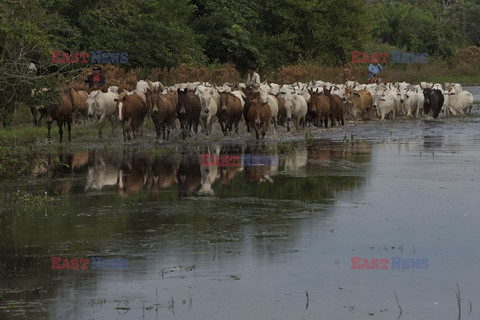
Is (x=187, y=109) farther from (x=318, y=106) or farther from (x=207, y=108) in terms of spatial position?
(x=318, y=106)

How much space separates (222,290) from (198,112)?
18488mm

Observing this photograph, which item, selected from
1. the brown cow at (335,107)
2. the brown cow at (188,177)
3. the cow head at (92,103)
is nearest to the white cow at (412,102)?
the brown cow at (335,107)

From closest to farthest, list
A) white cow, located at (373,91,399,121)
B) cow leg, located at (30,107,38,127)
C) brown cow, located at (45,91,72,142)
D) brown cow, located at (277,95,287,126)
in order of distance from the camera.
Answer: brown cow, located at (45,91,72,142), cow leg, located at (30,107,38,127), brown cow, located at (277,95,287,126), white cow, located at (373,91,399,121)

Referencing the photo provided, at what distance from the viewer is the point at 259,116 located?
28219 millimetres

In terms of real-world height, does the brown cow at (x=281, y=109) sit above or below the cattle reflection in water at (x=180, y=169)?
above

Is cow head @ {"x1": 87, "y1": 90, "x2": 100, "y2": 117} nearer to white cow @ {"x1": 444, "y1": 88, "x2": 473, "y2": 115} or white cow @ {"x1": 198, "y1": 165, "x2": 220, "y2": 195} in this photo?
white cow @ {"x1": 198, "y1": 165, "x2": 220, "y2": 195}

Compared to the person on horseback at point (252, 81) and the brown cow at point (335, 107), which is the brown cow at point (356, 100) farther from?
the person on horseback at point (252, 81)

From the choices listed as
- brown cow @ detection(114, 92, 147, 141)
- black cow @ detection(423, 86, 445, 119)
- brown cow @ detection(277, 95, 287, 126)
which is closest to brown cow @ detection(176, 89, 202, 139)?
brown cow @ detection(114, 92, 147, 141)

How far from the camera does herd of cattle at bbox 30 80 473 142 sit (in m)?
27.1

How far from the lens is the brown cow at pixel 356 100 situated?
1410 inches

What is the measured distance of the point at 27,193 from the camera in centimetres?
1678

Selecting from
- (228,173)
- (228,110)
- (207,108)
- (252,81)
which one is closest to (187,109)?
(207,108)

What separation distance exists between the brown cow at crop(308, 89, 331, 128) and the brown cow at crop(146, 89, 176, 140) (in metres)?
5.08

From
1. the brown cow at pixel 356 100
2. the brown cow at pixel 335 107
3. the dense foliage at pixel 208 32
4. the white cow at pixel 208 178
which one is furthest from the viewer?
the brown cow at pixel 356 100
